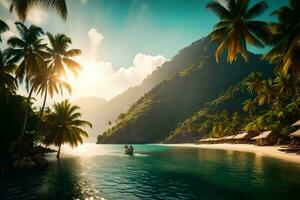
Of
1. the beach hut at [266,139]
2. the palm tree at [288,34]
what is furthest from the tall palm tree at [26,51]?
the beach hut at [266,139]

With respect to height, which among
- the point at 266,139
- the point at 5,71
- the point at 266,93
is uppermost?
the point at 266,93

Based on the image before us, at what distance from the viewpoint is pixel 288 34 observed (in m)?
28.6

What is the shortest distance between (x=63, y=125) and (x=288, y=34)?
3237 centimetres

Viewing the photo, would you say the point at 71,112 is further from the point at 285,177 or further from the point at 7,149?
the point at 285,177

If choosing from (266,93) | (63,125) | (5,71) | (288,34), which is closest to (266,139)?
(266,93)

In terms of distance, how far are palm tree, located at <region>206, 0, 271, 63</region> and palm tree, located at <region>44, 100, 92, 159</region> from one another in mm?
23335

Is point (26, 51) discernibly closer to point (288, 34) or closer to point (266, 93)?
point (288, 34)

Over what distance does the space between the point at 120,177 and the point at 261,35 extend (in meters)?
21.6

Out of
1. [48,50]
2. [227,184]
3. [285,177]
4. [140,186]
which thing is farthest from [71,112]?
[285,177]

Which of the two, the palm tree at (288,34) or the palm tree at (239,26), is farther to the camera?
the palm tree at (239,26)

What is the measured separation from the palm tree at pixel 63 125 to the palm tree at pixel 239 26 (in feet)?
76.6

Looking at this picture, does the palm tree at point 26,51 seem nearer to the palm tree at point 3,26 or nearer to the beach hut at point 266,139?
the palm tree at point 3,26

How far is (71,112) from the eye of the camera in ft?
138

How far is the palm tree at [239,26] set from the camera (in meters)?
30.3
